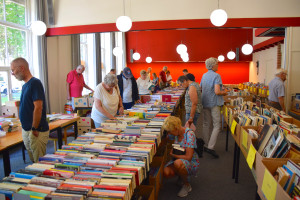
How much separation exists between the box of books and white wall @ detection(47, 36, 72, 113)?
262 inches

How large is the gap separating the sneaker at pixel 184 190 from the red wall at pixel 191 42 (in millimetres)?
12128

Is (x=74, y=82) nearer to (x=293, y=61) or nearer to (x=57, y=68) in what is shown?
(x=57, y=68)

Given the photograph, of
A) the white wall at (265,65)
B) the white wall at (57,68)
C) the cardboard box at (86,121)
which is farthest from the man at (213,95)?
the white wall at (265,65)

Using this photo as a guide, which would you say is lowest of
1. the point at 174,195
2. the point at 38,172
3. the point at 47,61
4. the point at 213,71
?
the point at 174,195

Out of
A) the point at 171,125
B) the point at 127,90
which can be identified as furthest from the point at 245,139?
the point at 127,90

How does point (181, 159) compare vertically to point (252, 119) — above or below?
below

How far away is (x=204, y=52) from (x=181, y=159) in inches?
485

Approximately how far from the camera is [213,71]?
164 inches

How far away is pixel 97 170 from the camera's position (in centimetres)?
170

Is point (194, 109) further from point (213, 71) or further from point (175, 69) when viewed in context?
point (175, 69)

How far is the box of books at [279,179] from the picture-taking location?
124 cm

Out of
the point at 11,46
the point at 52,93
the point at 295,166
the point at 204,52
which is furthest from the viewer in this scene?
the point at 204,52

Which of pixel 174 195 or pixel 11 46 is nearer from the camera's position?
pixel 174 195

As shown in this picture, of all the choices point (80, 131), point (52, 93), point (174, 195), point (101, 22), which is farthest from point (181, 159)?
point (52, 93)
